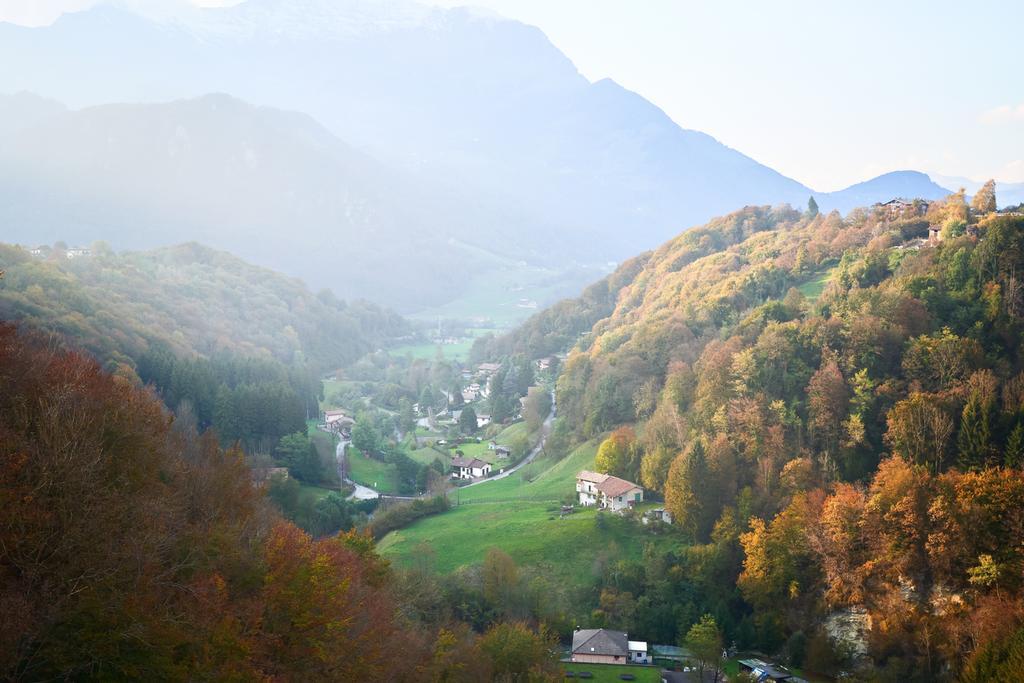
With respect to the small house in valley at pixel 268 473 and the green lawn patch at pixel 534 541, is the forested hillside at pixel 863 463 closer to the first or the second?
the green lawn patch at pixel 534 541

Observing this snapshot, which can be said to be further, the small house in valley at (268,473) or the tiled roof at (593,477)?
the tiled roof at (593,477)

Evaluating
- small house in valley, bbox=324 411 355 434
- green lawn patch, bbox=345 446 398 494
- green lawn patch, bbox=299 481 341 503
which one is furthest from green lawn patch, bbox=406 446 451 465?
green lawn patch, bbox=299 481 341 503

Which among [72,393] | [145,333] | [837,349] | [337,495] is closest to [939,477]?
[837,349]

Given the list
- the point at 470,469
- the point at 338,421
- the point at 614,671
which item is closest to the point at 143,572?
the point at 614,671

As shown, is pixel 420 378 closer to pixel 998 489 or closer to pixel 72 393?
pixel 998 489

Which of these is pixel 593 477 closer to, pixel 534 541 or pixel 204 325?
pixel 534 541

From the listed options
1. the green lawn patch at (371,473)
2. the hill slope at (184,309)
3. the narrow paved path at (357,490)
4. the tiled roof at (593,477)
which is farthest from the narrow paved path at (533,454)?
the hill slope at (184,309)

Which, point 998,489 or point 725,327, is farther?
point 725,327
